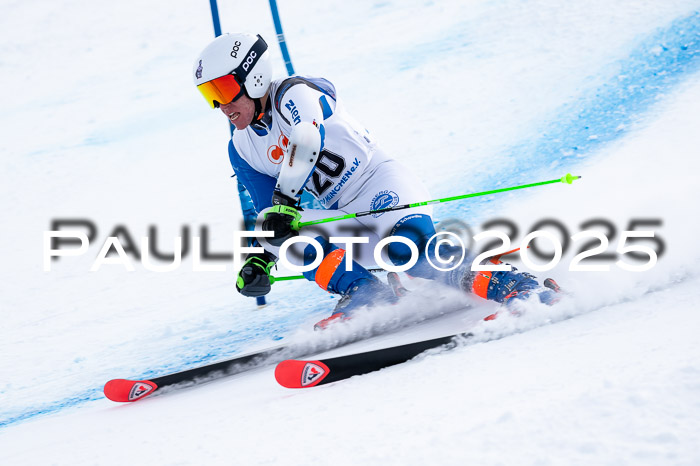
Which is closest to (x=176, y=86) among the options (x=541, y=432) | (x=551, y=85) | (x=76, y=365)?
(x=551, y=85)

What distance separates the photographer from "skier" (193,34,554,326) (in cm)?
253

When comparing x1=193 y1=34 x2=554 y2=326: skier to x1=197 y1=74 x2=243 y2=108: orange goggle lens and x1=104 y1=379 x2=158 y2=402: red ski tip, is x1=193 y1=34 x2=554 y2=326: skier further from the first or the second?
x1=104 y1=379 x2=158 y2=402: red ski tip

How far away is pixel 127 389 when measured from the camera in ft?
8.09

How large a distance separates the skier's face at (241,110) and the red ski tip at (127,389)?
3.51 feet

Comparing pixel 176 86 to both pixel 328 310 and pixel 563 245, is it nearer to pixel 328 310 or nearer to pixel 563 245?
pixel 328 310

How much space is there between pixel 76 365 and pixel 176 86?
6.63 metres

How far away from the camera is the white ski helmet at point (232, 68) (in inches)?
101

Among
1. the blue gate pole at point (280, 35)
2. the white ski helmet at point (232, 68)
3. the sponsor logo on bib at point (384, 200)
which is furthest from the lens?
the blue gate pole at point (280, 35)

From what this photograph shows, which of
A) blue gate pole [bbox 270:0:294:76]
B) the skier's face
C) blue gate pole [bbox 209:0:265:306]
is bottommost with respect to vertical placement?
A: blue gate pole [bbox 209:0:265:306]

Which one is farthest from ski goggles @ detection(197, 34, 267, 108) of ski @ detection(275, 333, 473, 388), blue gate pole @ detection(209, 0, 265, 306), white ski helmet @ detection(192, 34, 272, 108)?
ski @ detection(275, 333, 473, 388)

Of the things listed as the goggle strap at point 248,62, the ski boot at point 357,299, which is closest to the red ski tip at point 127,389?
the ski boot at point 357,299

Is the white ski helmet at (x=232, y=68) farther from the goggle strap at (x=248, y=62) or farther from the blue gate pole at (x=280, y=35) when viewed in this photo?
the blue gate pole at (x=280, y=35)

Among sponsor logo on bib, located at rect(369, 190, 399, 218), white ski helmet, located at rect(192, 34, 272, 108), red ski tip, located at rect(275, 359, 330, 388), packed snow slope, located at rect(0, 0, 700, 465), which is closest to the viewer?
packed snow slope, located at rect(0, 0, 700, 465)

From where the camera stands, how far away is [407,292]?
2.84 metres
